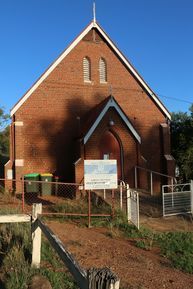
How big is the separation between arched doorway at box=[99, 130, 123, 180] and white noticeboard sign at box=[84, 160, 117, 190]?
875 cm

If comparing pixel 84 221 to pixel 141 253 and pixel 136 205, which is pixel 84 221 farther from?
pixel 141 253

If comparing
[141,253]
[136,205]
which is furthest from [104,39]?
[141,253]

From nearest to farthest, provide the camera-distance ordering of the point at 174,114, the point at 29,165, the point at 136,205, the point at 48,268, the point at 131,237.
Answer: the point at 48,268 < the point at 131,237 < the point at 136,205 < the point at 29,165 < the point at 174,114

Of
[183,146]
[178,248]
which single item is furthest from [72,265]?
[183,146]

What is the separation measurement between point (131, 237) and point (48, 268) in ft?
14.3

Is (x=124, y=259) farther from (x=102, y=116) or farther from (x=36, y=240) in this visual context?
(x=102, y=116)

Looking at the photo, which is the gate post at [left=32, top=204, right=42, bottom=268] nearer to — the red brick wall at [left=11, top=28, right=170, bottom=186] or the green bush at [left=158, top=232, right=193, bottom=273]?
the green bush at [left=158, top=232, right=193, bottom=273]

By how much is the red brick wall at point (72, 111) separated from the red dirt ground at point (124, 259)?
1094cm

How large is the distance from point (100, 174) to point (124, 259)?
17.6 feet

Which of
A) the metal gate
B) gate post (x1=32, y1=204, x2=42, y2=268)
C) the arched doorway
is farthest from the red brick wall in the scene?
gate post (x1=32, y1=204, x2=42, y2=268)

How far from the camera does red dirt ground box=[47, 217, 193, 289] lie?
7.25m

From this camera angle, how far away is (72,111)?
23.4 meters

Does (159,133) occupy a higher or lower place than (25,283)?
higher

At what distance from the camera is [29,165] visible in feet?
73.2
